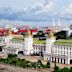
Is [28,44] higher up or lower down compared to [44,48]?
higher up

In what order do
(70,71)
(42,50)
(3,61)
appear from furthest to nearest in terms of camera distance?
(42,50) < (3,61) < (70,71)

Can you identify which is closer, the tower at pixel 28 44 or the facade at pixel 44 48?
the facade at pixel 44 48

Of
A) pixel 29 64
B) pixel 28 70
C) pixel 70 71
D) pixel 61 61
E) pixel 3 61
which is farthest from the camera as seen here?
pixel 61 61

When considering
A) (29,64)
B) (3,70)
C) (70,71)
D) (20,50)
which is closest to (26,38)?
(20,50)

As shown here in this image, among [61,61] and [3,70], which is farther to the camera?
[61,61]

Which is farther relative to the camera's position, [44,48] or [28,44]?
[28,44]

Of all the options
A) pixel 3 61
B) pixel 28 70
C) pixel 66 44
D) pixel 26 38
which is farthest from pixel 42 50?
pixel 28 70

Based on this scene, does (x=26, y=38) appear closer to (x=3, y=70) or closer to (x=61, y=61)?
(x=61, y=61)

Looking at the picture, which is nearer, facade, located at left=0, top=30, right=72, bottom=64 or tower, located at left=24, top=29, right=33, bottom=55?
facade, located at left=0, top=30, right=72, bottom=64

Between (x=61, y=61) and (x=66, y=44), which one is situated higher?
(x=66, y=44)
